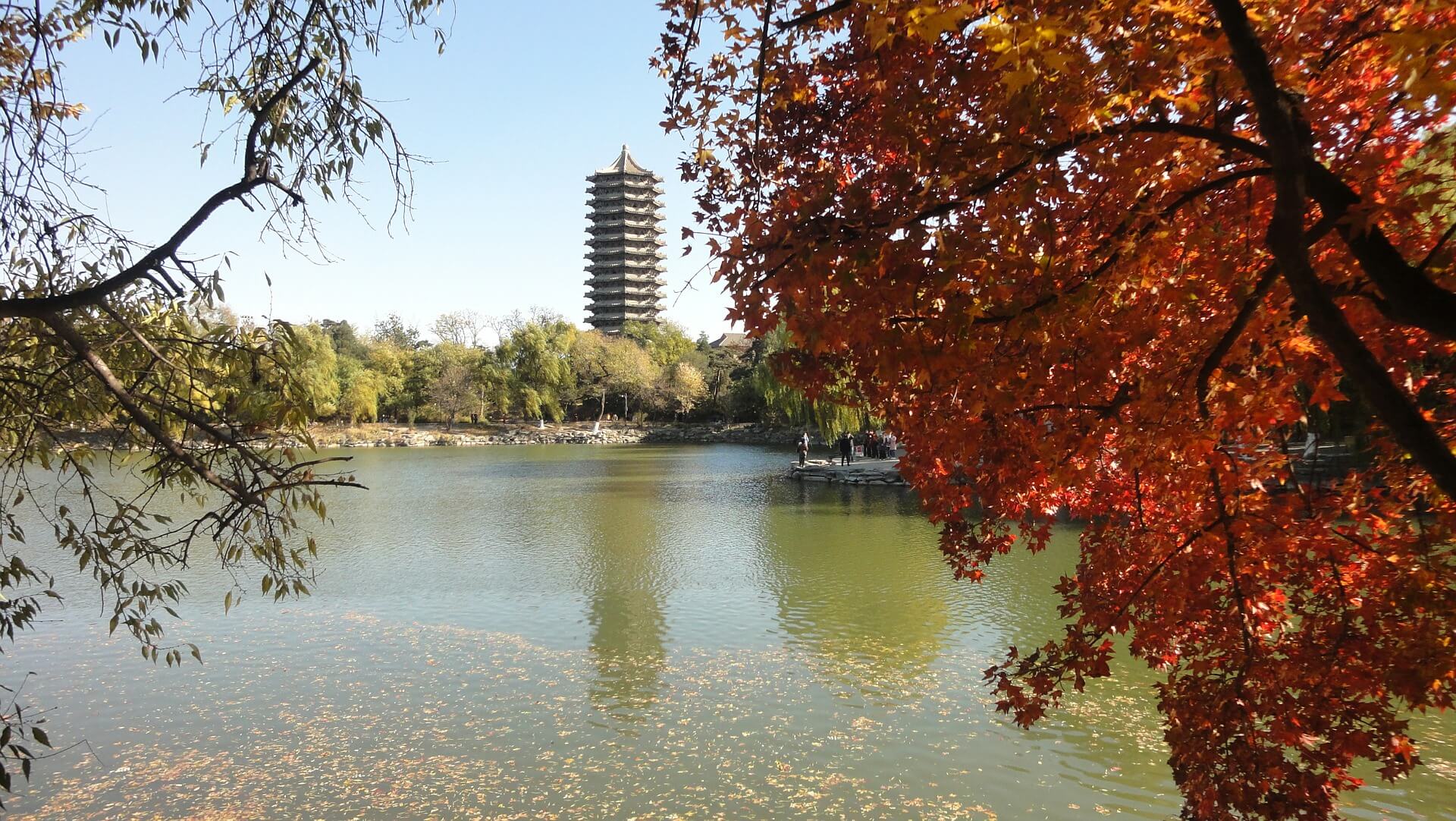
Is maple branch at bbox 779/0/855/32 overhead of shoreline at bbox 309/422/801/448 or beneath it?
overhead

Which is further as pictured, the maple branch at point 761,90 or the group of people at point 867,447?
the group of people at point 867,447

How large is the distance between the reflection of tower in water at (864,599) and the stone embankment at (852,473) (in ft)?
16.1

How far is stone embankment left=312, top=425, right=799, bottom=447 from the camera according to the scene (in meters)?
36.7

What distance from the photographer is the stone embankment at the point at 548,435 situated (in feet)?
120

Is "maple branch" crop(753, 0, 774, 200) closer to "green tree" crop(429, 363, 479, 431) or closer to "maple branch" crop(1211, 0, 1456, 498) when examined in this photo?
"maple branch" crop(1211, 0, 1456, 498)

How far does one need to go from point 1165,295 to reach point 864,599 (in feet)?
21.9

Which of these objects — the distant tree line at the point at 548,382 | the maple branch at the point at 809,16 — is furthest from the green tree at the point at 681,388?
the maple branch at the point at 809,16

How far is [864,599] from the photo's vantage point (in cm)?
Result: 867

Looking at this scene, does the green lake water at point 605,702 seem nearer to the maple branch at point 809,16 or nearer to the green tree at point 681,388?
→ the maple branch at point 809,16

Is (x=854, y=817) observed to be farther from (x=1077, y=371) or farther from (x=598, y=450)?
(x=598, y=450)

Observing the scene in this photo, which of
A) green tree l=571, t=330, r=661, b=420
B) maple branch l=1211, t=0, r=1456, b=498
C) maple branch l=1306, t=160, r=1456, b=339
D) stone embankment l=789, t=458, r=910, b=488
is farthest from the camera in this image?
green tree l=571, t=330, r=661, b=420

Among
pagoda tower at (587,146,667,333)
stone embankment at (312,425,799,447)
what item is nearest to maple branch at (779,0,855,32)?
stone embankment at (312,425,799,447)

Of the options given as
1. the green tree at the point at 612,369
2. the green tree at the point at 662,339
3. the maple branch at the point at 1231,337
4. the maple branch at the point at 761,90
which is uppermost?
the green tree at the point at 662,339

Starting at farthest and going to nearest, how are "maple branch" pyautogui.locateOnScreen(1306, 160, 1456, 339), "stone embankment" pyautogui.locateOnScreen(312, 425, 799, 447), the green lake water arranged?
"stone embankment" pyautogui.locateOnScreen(312, 425, 799, 447) → the green lake water → "maple branch" pyautogui.locateOnScreen(1306, 160, 1456, 339)
